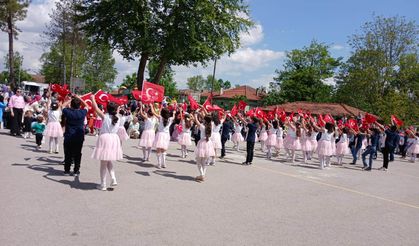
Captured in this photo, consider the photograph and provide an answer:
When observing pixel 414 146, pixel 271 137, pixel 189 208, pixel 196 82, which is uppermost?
pixel 196 82

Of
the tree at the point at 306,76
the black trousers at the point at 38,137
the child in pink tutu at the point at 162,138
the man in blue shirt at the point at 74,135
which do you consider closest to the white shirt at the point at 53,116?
the black trousers at the point at 38,137

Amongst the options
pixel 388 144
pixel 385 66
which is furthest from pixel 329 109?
pixel 388 144

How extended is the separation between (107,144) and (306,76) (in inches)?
2552

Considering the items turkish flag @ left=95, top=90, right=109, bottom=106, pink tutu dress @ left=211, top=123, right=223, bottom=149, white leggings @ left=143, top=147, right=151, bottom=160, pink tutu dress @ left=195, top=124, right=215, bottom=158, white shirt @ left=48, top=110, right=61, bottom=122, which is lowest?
white leggings @ left=143, top=147, right=151, bottom=160

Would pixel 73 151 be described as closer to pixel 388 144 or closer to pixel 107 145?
pixel 107 145

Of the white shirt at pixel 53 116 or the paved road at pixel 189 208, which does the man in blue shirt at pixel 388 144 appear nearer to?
the paved road at pixel 189 208

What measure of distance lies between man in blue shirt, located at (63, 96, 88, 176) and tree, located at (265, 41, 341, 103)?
61179mm

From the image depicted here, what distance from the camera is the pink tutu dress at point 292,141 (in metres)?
17.8

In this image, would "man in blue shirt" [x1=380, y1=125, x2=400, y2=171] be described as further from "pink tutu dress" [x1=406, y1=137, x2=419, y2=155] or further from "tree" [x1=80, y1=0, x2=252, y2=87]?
"tree" [x1=80, y1=0, x2=252, y2=87]

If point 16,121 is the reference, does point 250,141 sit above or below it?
below

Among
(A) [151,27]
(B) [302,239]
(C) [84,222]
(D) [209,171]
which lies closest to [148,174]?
(D) [209,171]

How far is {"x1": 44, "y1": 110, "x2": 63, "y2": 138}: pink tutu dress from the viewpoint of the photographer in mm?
12664

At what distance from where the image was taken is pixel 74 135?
9711 millimetres

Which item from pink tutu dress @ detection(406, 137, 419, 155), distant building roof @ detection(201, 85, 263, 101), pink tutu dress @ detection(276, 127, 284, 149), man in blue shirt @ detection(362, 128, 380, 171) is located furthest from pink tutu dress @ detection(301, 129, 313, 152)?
distant building roof @ detection(201, 85, 263, 101)
